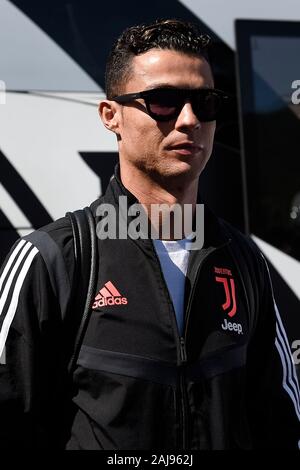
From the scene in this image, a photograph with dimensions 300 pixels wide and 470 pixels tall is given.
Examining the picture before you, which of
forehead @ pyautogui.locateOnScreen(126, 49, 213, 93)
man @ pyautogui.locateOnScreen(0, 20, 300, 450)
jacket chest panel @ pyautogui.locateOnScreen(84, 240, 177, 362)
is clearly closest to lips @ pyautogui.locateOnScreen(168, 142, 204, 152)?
man @ pyautogui.locateOnScreen(0, 20, 300, 450)

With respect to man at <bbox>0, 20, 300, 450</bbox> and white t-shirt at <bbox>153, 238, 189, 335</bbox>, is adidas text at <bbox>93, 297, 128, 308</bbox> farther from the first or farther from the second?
white t-shirt at <bbox>153, 238, 189, 335</bbox>

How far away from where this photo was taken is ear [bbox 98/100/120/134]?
1.46m

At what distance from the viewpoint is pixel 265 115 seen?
8.55 ft

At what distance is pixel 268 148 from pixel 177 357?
150 cm

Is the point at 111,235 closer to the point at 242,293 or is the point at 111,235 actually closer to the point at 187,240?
the point at 187,240

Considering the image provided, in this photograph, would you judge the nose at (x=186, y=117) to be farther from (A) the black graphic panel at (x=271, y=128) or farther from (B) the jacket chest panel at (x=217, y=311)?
(A) the black graphic panel at (x=271, y=128)

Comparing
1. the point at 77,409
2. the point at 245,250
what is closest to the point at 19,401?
the point at 77,409

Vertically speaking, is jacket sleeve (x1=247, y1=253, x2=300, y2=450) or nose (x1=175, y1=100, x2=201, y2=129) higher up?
nose (x1=175, y1=100, x2=201, y2=129)

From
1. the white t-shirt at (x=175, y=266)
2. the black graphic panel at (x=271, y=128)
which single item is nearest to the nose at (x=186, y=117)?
the white t-shirt at (x=175, y=266)

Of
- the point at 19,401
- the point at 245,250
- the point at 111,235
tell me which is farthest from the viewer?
the point at 245,250

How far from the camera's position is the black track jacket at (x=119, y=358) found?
124cm

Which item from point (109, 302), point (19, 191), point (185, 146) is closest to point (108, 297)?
point (109, 302)

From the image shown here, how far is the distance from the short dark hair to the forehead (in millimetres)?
17

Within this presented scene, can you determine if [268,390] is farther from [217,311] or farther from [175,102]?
[175,102]
